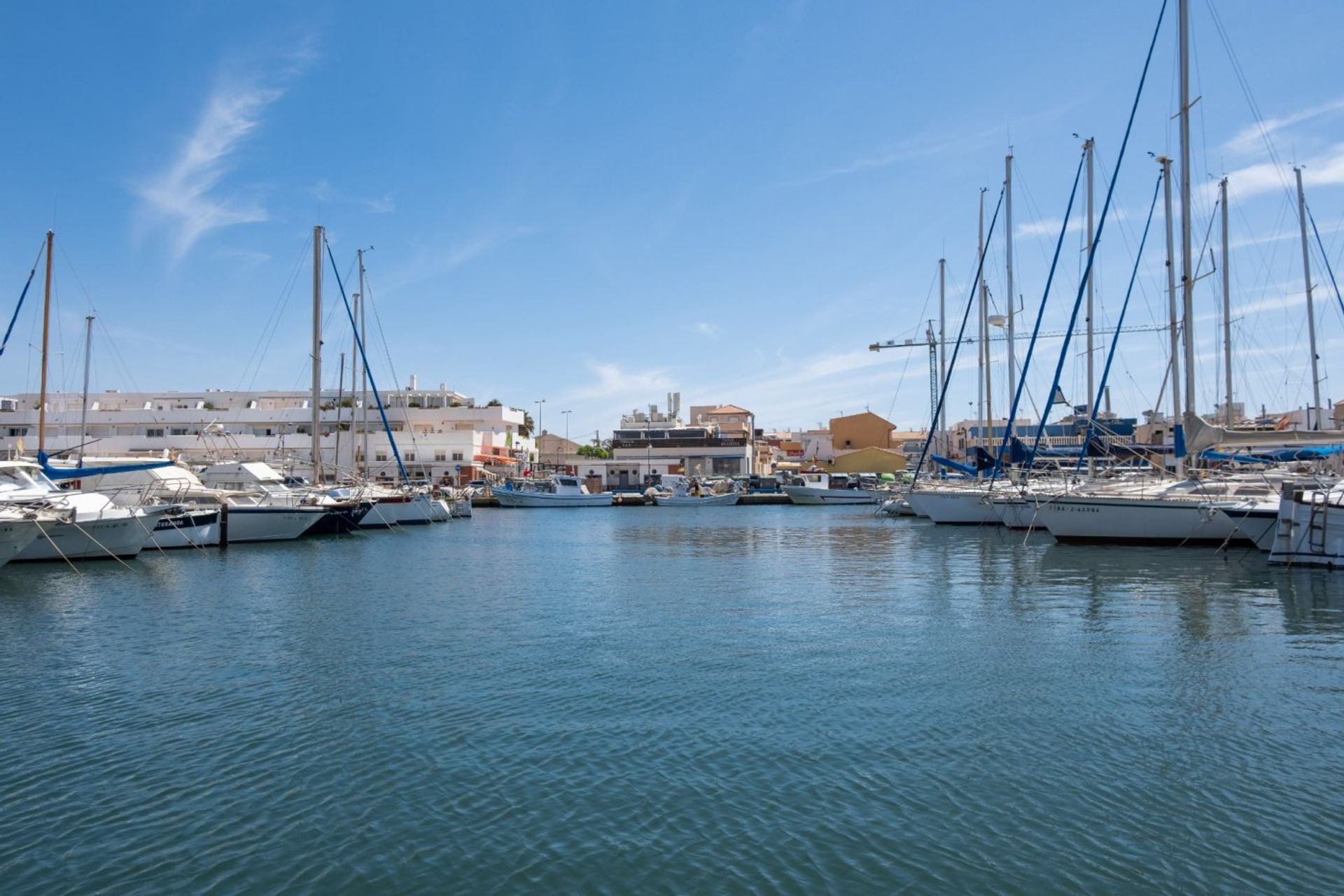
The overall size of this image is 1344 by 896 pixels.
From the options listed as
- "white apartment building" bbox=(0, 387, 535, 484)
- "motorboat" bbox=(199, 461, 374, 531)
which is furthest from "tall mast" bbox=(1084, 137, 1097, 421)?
"white apartment building" bbox=(0, 387, 535, 484)

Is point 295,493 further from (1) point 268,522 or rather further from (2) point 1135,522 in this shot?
(2) point 1135,522

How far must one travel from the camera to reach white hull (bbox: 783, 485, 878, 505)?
277 ft

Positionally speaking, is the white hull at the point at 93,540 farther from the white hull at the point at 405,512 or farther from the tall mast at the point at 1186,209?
the tall mast at the point at 1186,209

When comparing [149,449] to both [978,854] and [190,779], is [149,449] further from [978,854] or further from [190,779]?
Result: [978,854]

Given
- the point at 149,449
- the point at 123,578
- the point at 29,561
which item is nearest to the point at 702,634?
the point at 123,578

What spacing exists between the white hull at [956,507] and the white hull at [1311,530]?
19511 millimetres

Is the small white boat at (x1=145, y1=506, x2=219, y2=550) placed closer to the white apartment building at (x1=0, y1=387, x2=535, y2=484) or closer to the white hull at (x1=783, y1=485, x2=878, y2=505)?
the white apartment building at (x1=0, y1=387, x2=535, y2=484)

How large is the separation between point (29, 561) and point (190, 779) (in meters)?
23.8

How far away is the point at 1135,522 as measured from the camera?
3200 centimetres

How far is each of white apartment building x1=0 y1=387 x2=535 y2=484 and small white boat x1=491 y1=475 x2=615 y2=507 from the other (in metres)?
9.78

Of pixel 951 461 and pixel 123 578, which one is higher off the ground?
pixel 951 461

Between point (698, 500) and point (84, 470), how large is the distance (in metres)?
57.1

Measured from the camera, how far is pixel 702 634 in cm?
1753

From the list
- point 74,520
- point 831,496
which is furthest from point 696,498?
point 74,520
